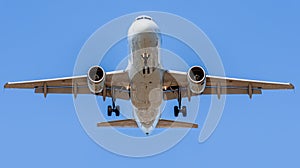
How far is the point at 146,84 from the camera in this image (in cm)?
3478

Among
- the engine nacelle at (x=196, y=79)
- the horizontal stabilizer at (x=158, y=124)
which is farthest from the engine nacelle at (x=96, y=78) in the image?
the horizontal stabilizer at (x=158, y=124)

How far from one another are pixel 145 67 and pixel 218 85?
587 cm

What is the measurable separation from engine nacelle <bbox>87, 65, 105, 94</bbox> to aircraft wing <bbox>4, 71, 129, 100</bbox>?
4.66 ft

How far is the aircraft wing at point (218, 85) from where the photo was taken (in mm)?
36688

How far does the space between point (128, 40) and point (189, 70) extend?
3.49 meters

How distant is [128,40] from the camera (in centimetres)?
3472

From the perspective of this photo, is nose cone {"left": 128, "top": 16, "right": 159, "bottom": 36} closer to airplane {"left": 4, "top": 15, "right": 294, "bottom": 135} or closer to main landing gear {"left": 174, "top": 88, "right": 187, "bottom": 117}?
airplane {"left": 4, "top": 15, "right": 294, "bottom": 135}

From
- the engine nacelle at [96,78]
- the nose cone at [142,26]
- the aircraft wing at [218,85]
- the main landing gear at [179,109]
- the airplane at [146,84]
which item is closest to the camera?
the nose cone at [142,26]

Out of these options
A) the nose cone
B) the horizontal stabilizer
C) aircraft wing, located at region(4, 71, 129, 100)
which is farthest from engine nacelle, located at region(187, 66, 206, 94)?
the horizontal stabilizer

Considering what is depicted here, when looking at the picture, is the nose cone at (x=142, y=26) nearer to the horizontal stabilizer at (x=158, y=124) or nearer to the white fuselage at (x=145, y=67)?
the white fuselage at (x=145, y=67)

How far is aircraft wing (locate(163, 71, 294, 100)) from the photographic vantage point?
120 feet

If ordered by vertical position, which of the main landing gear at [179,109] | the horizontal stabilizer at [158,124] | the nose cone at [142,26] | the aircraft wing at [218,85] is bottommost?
the horizontal stabilizer at [158,124]

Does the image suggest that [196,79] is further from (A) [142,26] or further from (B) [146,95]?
(A) [142,26]

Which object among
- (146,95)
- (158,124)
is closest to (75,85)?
(146,95)
